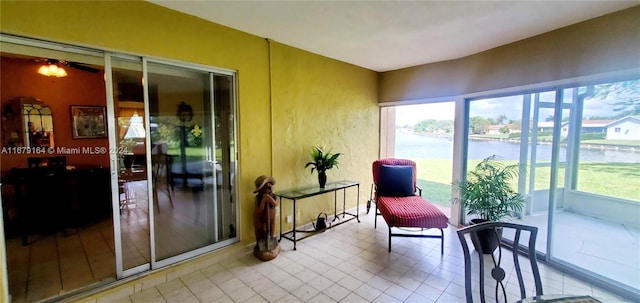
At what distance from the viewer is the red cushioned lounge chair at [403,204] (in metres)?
3.06

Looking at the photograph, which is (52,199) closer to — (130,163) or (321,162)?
(130,163)

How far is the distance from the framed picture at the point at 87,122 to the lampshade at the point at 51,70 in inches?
20.9

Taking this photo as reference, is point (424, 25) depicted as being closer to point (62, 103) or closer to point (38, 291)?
point (38, 291)

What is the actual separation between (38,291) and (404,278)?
3223 mm

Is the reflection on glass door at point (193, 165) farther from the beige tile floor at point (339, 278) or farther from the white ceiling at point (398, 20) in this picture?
the white ceiling at point (398, 20)

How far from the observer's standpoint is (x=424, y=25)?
2758 millimetres

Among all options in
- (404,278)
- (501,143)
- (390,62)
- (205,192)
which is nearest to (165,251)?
(205,192)

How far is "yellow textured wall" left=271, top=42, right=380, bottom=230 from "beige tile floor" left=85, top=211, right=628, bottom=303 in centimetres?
85

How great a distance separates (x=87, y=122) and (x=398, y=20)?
472 cm

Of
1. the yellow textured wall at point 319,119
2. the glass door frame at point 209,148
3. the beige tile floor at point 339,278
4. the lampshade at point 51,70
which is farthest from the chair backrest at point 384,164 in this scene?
the lampshade at point 51,70

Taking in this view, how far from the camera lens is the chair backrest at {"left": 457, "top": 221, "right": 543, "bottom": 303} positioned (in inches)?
51.8

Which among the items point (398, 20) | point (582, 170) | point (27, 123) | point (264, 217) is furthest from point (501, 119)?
point (27, 123)

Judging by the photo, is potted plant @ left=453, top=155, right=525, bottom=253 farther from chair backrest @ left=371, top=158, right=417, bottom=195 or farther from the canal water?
chair backrest @ left=371, top=158, right=417, bottom=195

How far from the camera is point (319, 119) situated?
13.3 feet
